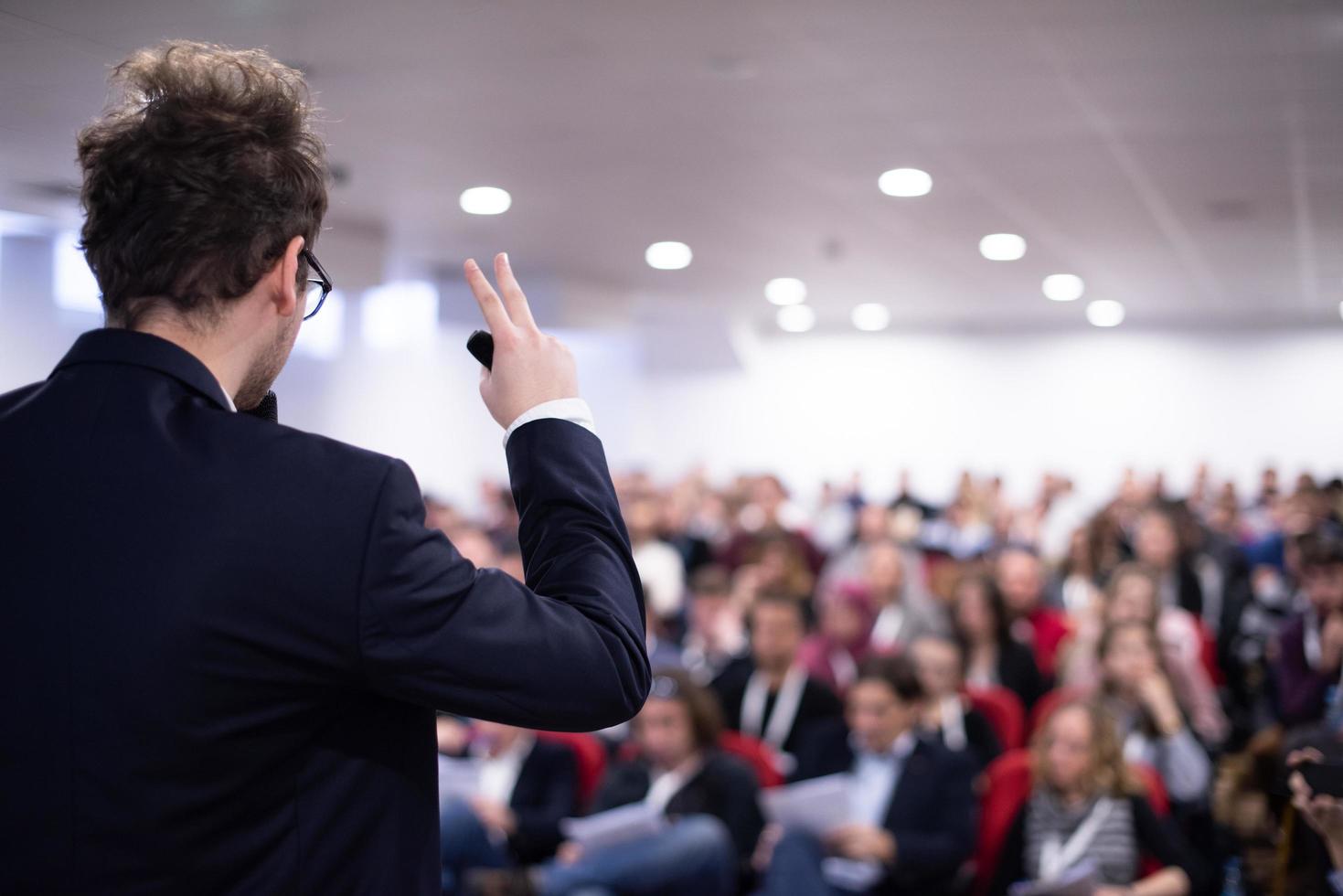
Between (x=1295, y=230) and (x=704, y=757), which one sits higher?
(x=1295, y=230)

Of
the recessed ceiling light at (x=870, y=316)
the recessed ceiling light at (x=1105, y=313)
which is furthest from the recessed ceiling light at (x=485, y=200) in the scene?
the recessed ceiling light at (x=1105, y=313)

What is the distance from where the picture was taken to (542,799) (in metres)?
4.17

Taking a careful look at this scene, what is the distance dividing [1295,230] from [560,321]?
410cm

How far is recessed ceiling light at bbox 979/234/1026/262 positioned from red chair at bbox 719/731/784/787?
11.1ft

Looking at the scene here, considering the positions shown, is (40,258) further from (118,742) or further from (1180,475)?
(1180,475)

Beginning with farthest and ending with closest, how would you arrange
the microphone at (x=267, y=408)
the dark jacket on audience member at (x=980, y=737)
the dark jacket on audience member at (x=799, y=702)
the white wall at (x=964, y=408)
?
the white wall at (x=964, y=408) → the dark jacket on audience member at (x=799, y=702) → the dark jacket on audience member at (x=980, y=737) → the microphone at (x=267, y=408)

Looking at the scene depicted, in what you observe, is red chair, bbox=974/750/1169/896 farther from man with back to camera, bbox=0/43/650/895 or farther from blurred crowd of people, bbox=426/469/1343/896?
man with back to camera, bbox=0/43/650/895

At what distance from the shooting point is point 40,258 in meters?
1.33

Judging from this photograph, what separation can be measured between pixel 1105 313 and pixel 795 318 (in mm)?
2423

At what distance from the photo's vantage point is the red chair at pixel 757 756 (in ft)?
13.4

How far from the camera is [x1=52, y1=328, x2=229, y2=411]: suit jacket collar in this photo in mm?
865

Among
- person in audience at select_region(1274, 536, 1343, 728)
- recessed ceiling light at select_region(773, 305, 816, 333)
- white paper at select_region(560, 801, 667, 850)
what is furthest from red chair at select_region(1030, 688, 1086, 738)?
recessed ceiling light at select_region(773, 305, 816, 333)

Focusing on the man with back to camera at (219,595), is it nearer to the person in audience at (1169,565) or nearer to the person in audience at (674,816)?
the person in audience at (674,816)

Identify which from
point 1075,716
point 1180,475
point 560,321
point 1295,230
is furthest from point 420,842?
point 1180,475
